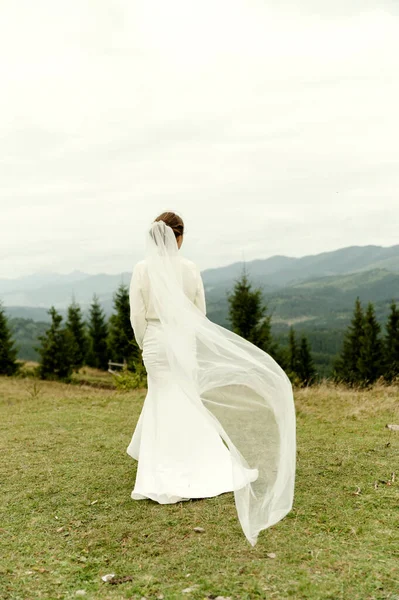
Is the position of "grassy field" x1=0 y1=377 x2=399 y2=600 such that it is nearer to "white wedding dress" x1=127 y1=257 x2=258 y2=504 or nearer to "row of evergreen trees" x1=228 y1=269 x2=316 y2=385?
"white wedding dress" x1=127 y1=257 x2=258 y2=504

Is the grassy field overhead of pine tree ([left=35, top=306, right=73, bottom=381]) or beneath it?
overhead

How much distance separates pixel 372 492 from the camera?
5.82m

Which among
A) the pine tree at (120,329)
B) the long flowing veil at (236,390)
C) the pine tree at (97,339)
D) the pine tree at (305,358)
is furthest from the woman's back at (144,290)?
the pine tree at (305,358)

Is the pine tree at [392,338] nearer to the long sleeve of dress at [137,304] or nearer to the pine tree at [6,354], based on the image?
the pine tree at [6,354]

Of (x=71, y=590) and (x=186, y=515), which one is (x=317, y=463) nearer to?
(x=186, y=515)

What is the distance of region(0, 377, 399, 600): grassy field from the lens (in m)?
3.91

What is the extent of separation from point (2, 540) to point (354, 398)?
8918 millimetres

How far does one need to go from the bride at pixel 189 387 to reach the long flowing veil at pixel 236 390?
0.04 feet

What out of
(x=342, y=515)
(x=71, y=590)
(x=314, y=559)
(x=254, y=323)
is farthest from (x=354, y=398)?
(x=254, y=323)

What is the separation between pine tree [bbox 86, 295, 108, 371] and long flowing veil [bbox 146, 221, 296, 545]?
51.8 metres

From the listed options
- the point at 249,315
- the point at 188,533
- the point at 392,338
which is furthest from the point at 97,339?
the point at 188,533

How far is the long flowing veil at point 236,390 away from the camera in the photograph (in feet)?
15.9

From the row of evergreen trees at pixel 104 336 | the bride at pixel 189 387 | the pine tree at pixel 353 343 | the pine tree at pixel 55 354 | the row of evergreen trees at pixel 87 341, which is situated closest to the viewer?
the bride at pixel 189 387

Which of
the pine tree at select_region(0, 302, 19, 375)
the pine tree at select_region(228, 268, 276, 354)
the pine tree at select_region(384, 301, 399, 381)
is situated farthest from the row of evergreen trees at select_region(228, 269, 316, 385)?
the pine tree at select_region(384, 301, 399, 381)
